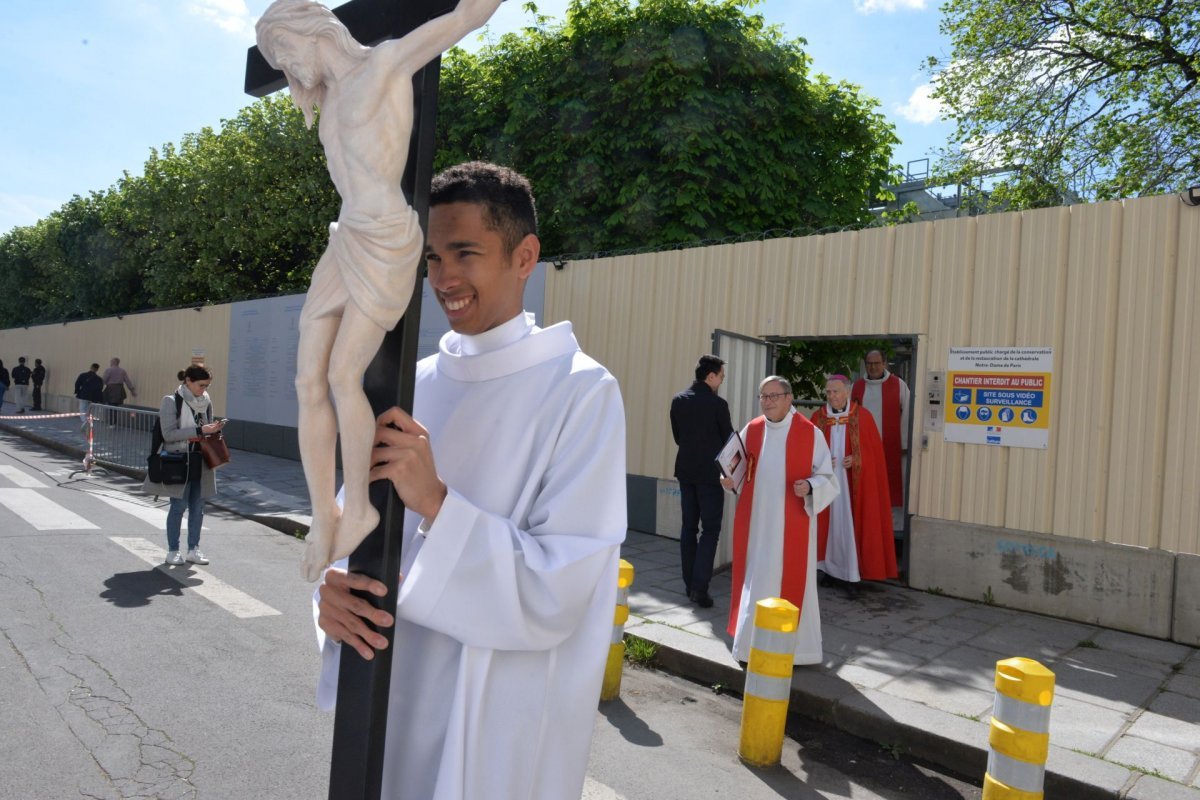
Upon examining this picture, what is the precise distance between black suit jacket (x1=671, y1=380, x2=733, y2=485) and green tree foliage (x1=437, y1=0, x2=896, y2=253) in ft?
23.8

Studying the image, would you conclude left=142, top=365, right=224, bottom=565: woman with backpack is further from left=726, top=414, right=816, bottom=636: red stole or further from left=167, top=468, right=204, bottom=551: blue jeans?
left=726, top=414, right=816, bottom=636: red stole

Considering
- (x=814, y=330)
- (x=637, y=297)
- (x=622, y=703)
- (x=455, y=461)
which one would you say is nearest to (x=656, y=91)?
(x=637, y=297)

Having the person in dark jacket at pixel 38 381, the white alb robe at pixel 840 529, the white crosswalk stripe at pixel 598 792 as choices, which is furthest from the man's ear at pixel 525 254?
the person in dark jacket at pixel 38 381

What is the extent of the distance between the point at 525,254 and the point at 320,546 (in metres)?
0.66

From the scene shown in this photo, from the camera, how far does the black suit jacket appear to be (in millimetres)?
7035

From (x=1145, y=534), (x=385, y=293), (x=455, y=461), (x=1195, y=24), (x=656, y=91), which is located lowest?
(x=1145, y=534)

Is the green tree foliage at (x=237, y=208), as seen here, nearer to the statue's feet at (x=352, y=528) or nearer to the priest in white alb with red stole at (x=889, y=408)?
the priest in white alb with red stole at (x=889, y=408)

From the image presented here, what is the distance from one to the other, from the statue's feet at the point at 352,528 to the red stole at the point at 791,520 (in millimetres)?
4505

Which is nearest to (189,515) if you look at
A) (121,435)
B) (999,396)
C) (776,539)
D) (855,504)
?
(776,539)

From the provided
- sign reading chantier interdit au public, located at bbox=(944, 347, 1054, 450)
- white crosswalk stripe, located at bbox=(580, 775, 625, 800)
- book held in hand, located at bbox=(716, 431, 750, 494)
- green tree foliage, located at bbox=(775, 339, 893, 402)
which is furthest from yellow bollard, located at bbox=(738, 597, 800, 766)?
green tree foliage, located at bbox=(775, 339, 893, 402)

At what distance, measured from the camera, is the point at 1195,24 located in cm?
1302

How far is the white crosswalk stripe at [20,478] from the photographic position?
36.4ft

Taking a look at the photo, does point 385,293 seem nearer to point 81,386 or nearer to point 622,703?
point 622,703

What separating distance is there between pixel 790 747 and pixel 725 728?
360 millimetres
